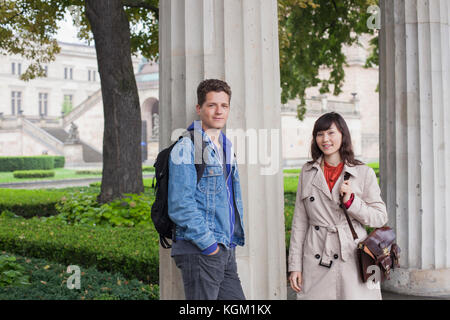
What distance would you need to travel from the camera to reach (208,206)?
2656 mm

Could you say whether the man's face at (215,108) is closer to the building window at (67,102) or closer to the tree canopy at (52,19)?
the tree canopy at (52,19)

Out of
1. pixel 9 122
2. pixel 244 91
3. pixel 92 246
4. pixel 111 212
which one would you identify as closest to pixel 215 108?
pixel 244 91

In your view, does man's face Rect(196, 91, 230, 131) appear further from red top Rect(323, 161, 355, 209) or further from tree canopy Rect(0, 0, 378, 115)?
tree canopy Rect(0, 0, 378, 115)

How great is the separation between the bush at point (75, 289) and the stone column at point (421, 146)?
2.76 m

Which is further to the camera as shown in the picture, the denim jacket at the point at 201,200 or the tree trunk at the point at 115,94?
the tree trunk at the point at 115,94

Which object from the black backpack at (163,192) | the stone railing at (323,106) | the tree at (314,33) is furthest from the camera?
the stone railing at (323,106)

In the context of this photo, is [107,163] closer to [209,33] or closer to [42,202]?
[42,202]

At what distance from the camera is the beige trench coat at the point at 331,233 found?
3004 mm

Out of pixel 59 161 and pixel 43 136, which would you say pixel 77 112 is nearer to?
pixel 43 136

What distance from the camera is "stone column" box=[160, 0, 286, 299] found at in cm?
311

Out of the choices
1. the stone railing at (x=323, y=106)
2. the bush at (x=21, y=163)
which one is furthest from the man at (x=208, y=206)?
the stone railing at (x=323, y=106)

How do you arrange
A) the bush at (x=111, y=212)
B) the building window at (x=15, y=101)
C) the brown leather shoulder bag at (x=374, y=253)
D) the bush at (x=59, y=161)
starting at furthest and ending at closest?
the building window at (x=15, y=101) → the bush at (x=59, y=161) → the bush at (x=111, y=212) → the brown leather shoulder bag at (x=374, y=253)

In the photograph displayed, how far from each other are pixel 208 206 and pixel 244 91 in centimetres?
85

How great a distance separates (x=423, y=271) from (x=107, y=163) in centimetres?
594
